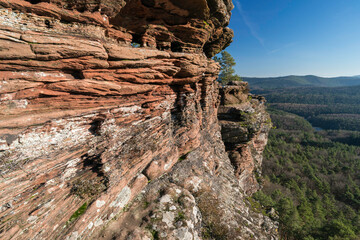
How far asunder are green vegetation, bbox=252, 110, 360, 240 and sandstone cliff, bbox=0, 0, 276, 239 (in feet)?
57.4

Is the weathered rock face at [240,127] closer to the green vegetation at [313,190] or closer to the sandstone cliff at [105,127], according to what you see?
the green vegetation at [313,190]

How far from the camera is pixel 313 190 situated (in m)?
55.9

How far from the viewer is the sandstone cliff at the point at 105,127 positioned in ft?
20.4

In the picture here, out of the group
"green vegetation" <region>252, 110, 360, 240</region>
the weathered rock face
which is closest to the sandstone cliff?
the weathered rock face

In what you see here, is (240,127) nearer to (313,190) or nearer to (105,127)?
(105,127)

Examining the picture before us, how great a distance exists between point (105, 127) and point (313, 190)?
242 ft

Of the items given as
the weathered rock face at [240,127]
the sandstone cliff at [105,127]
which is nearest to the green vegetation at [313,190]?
the weathered rock face at [240,127]

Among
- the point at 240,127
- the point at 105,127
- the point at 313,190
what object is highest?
the point at 105,127

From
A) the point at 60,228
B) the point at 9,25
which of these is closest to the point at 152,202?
the point at 60,228

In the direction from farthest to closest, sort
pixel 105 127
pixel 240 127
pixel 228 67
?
1. pixel 228 67
2. pixel 240 127
3. pixel 105 127

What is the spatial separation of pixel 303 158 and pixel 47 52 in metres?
111

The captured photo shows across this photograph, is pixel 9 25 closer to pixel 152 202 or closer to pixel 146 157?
pixel 146 157

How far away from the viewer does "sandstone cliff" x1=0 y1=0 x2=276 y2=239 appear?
621cm

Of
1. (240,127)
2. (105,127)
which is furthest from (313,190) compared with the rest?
(105,127)
